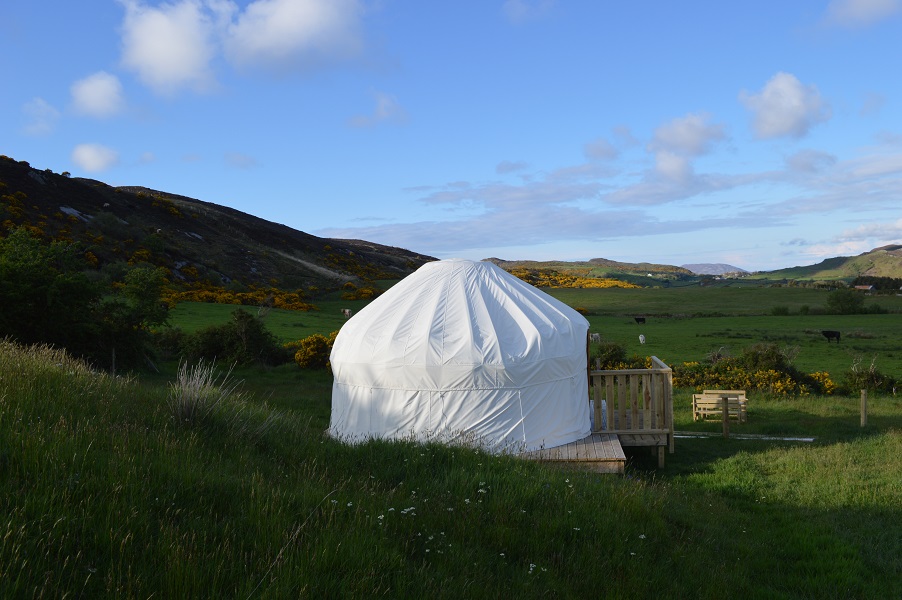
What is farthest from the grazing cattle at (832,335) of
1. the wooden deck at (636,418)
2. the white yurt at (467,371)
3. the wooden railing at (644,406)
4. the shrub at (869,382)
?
the white yurt at (467,371)

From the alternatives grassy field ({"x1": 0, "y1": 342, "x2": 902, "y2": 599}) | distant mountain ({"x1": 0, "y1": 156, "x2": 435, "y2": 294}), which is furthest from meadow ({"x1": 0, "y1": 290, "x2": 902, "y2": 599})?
distant mountain ({"x1": 0, "y1": 156, "x2": 435, "y2": 294})

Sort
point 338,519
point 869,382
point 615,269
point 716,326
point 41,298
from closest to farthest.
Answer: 1. point 338,519
2. point 41,298
3. point 869,382
4. point 716,326
5. point 615,269

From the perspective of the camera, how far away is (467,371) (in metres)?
9.81

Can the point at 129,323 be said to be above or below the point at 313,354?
above

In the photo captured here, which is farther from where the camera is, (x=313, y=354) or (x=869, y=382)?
(x=313, y=354)

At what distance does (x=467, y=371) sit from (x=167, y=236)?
131ft

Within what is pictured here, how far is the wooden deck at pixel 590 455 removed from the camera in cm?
917

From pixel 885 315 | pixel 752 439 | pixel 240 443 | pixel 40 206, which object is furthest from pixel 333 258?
pixel 240 443

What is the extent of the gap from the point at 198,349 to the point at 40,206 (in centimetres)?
2473

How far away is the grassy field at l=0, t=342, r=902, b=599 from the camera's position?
3.19 metres

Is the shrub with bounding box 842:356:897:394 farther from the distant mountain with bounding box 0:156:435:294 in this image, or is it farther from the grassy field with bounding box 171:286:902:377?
the distant mountain with bounding box 0:156:435:294

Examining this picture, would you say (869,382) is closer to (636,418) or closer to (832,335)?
(636,418)

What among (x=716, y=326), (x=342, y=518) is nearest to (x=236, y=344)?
(x=342, y=518)

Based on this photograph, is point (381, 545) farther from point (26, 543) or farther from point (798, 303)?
point (798, 303)
